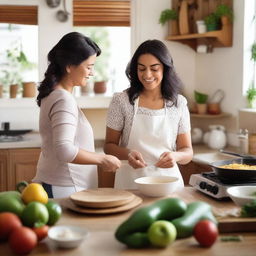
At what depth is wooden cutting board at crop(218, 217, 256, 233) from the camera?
1831mm

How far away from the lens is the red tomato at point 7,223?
1.63 metres

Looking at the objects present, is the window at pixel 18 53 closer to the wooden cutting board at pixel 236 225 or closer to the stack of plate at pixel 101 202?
the stack of plate at pixel 101 202

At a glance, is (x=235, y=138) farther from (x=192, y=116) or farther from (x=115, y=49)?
(x=115, y=49)

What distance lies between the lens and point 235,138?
13.9ft

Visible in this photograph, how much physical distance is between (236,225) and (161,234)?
37 centimetres

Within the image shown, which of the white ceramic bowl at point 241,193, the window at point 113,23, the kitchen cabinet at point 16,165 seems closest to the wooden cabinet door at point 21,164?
the kitchen cabinet at point 16,165

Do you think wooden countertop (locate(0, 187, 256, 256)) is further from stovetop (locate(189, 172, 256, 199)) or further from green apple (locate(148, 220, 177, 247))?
stovetop (locate(189, 172, 256, 199))

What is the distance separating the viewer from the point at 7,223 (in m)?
1.63

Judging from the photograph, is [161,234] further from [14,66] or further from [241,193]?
[14,66]

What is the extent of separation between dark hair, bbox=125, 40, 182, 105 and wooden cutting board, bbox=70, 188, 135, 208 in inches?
30.7

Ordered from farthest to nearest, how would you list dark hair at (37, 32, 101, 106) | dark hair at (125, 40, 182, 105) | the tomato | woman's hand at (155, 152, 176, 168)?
dark hair at (125, 40, 182, 105) < woman's hand at (155, 152, 176, 168) < dark hair at (37, 32, 101, 106) < the tomato

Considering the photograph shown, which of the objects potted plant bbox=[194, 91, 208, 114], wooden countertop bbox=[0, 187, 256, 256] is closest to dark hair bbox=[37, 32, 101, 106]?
wooden countertop bbox=[0, 187, 256, 256]

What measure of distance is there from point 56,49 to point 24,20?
7.41 feet

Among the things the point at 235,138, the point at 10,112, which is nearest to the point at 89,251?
the point at 235,138
